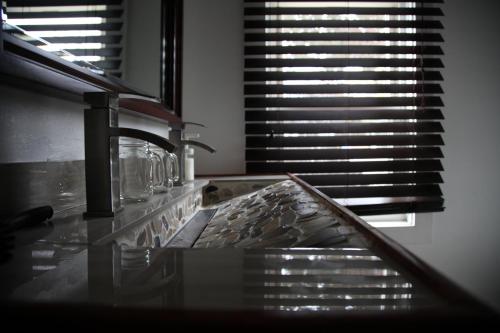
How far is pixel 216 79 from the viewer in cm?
145

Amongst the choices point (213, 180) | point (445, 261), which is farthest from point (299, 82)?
point (445, 261)

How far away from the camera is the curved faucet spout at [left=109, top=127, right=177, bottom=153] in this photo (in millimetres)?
387

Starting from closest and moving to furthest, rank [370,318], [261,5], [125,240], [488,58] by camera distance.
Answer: [370,318]
[125,240]
[261,5]
[488,58]

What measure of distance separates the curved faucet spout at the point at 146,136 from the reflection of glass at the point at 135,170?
11cm

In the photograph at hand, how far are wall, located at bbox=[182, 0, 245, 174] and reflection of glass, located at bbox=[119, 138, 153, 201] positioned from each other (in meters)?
0.87

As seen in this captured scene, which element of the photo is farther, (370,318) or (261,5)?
(261,5)

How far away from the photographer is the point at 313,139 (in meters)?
1.45

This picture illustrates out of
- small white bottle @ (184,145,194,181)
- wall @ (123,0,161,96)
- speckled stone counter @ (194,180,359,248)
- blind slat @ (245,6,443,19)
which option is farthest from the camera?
blind slat @ (245,6,443,19)

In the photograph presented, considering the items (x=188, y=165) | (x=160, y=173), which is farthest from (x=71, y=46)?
(x=188, y=165)

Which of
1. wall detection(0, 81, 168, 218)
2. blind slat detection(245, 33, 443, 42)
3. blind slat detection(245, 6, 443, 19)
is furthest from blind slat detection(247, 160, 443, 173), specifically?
wall detection(0, 81, 168, 218)

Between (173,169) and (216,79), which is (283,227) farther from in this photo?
(216,79)

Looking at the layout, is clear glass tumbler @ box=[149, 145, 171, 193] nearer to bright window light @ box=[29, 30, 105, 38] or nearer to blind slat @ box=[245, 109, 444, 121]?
bright window light @ box=[29, 30, 105, 38]

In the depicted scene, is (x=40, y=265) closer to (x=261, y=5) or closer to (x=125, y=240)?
(x=125, y=240)

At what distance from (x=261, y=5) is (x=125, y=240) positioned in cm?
138
